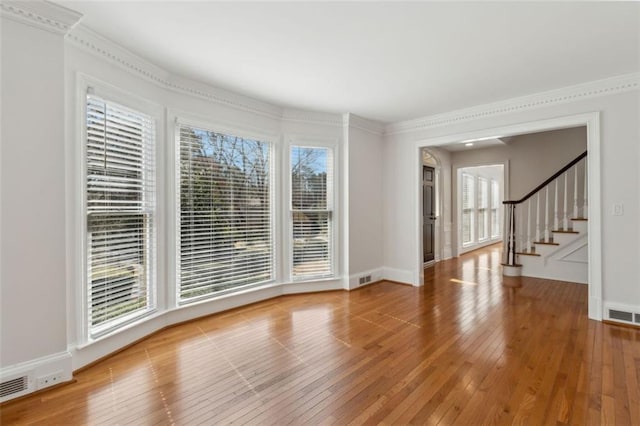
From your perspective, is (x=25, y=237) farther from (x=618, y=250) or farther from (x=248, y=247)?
(x=618, y=250)

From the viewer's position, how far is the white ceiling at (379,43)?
2.22 metres

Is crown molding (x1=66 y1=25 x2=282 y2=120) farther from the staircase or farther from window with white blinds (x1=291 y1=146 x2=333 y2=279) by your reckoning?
the staircase

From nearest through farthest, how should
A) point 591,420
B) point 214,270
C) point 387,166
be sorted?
point 591,420, point 214,270, point 387,166

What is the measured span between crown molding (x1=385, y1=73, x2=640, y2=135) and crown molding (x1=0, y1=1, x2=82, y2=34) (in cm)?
436

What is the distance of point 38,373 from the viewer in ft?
7.18

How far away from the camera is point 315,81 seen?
11.4ft

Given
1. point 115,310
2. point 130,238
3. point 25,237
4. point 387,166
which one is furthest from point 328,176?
point 25,237

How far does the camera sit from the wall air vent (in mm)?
3363

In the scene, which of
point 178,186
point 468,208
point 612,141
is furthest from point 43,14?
point 468,208

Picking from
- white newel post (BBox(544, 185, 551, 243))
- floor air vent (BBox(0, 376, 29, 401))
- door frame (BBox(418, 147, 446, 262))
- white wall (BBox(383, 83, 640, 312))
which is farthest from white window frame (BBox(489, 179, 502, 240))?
floor air vent (BBox(0, 376, 29, 401))

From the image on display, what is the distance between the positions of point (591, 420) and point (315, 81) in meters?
3.63

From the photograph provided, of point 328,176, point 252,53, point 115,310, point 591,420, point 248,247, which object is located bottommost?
point 591,420

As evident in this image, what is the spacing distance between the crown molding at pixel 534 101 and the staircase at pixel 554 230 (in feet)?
7.56

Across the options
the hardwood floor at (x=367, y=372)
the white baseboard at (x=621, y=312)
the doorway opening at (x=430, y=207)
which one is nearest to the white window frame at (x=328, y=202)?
the hardwood floor at (x=367, y=372)
